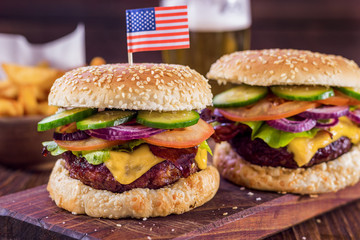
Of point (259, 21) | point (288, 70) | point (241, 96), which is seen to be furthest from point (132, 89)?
point (259, 21)

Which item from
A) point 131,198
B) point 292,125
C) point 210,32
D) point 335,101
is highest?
point 210,32

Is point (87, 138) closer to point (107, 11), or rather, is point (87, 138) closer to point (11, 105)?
point (11, 105)

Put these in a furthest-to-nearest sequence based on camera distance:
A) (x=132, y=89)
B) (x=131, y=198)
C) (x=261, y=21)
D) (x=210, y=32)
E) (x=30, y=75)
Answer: (x=261, y=21) < (x=210, y=32) < (x=30, y=75) < (x=131, y=198) < (x=132, y=89)

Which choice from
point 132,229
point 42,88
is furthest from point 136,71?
point 42,88

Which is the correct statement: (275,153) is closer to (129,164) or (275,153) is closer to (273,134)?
(273,134)

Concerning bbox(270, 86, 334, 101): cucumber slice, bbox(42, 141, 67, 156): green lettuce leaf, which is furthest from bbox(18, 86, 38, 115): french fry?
bbox(270, 86, 334, 101): cucumber slice

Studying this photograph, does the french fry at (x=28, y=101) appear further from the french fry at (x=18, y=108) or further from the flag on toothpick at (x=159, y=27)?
the flag on toothpick at (x=159, y=27)

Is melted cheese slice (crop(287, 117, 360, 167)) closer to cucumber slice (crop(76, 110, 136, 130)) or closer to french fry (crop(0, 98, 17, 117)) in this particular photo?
cucumber slice (crop(76, 110, 136, 130))
